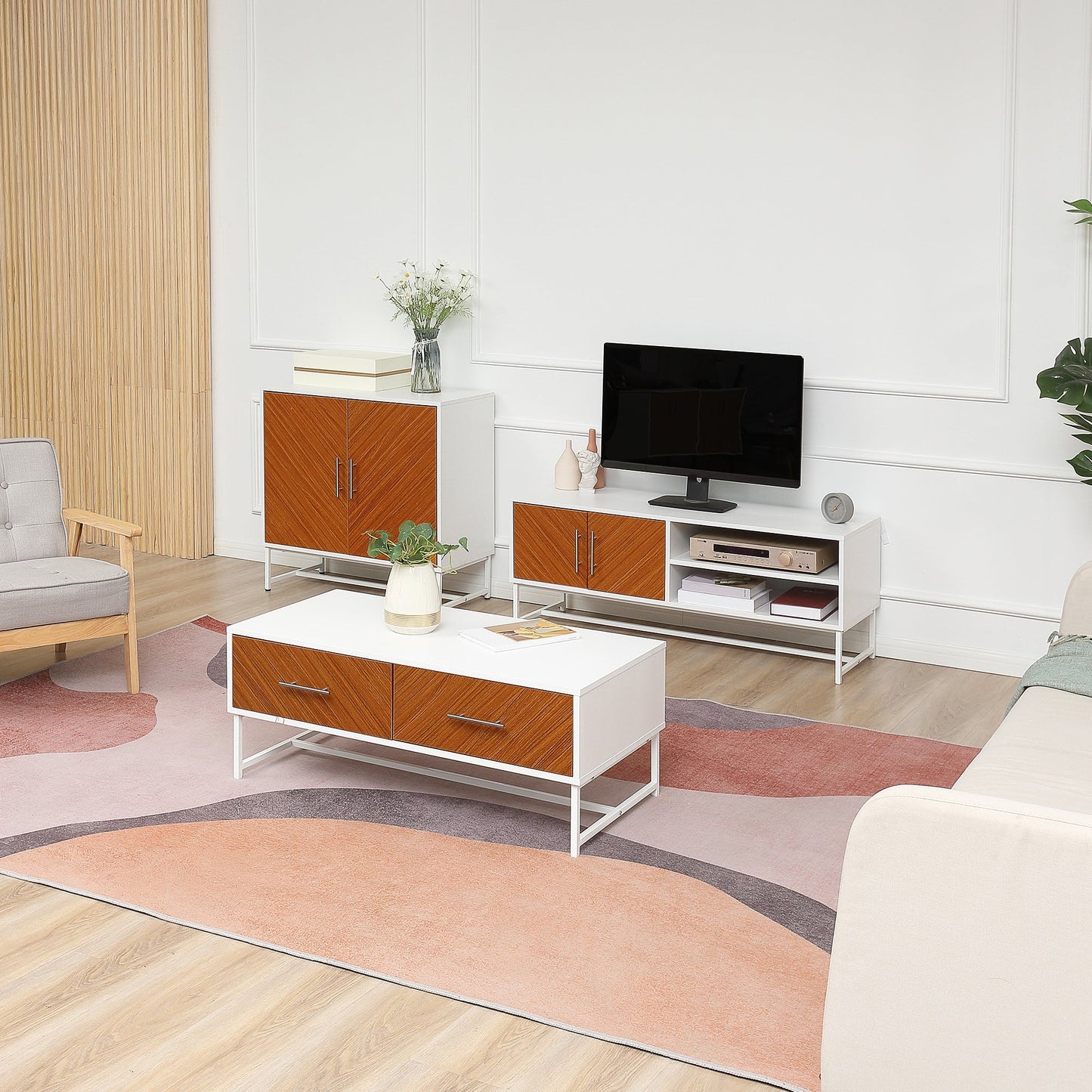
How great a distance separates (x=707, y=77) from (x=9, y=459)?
114 inches

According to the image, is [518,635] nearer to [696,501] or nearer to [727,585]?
[727,585]

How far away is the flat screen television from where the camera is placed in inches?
192

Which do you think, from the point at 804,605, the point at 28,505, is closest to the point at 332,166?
the point at 28,505

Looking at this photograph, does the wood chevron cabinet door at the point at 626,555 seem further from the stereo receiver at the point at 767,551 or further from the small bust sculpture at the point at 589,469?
the small bust sculpture at the point at 589,469

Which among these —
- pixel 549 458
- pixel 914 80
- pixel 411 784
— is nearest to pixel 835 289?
pixel 914 80

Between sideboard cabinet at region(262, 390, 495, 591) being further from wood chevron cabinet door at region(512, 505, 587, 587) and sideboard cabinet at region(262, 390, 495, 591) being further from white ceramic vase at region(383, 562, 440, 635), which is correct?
white ceramic vase at region(383, 562, 440, 635)

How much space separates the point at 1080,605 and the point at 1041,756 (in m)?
0.96

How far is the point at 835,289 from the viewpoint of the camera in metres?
4.92

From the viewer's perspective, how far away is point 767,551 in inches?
190

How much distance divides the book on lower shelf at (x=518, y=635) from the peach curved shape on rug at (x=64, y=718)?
4.03 ft

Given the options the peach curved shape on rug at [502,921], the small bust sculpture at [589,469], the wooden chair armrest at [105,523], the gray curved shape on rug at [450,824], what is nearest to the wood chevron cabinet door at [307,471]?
the small bust sculpture at [589,469]

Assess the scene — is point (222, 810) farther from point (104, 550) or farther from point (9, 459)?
point (104, 550)

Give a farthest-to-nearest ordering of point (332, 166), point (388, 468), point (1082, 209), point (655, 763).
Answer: point (332, 166)
point (388, 468)
point (1082, 209)
point (655, 763)

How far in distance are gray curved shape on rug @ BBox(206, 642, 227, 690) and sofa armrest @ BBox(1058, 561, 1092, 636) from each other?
2.69 metres
